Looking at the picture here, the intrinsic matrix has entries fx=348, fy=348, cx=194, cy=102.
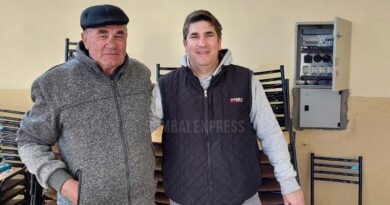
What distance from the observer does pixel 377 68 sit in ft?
7.96

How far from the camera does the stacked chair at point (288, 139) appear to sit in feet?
6.27

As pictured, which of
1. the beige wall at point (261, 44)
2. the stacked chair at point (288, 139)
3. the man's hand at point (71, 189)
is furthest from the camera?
the beige wall at point (261, 44)

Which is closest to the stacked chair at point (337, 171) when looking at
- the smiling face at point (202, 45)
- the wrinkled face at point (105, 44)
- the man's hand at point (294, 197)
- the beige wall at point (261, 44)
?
the beige wall at point (261, 44)

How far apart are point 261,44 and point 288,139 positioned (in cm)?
76

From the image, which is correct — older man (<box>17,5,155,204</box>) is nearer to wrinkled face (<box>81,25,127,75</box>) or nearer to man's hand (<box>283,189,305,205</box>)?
wrinkled face (<box>81,25,127,75</box>)

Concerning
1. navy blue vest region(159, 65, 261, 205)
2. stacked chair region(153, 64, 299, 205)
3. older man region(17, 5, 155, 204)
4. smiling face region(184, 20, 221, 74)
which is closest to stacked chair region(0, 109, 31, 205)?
stacked chair region(153, 64, 299, 205)

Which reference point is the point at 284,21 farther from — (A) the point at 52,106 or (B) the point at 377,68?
(A) the point at 52,106

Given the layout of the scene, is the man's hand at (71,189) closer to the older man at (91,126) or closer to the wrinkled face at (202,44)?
the older man at (91,126)

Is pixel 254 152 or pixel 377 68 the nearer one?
pixel 254 152

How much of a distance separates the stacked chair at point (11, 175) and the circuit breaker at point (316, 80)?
1905 millimetres

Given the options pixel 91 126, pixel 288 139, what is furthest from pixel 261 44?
pixel 91 126

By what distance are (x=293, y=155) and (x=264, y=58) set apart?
780mm

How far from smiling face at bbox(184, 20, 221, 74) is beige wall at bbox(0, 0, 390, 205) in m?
1.40

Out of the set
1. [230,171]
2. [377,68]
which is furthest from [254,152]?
[377,68]
